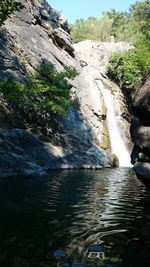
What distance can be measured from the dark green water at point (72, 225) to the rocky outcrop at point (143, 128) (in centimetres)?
146

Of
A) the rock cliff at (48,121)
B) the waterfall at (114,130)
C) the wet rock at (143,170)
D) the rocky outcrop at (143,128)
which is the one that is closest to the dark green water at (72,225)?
the wet rock at (143,170)

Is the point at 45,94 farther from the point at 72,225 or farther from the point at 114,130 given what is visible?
the point at 72,225

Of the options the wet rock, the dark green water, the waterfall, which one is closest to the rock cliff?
Answer: the waterfall

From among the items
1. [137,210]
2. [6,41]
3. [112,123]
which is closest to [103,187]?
[137,210]

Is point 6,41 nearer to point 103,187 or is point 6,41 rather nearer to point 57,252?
point 103,187

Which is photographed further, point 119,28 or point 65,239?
point 119,28

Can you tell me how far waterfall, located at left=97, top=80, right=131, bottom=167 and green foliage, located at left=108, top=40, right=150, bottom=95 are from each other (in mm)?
5572

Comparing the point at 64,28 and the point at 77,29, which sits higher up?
the point at 77,29

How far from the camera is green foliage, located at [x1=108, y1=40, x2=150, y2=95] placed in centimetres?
5578

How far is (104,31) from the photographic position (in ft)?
348

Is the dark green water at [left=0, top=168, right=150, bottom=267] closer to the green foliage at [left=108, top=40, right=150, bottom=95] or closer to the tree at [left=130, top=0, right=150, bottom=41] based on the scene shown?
the green foliage at [left=108, top=40, right=150, bottom=95]

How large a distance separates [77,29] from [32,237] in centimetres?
10747

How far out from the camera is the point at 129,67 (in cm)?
5725

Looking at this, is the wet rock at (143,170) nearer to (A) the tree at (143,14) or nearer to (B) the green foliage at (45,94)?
(B) the green foliage at (45,94)
